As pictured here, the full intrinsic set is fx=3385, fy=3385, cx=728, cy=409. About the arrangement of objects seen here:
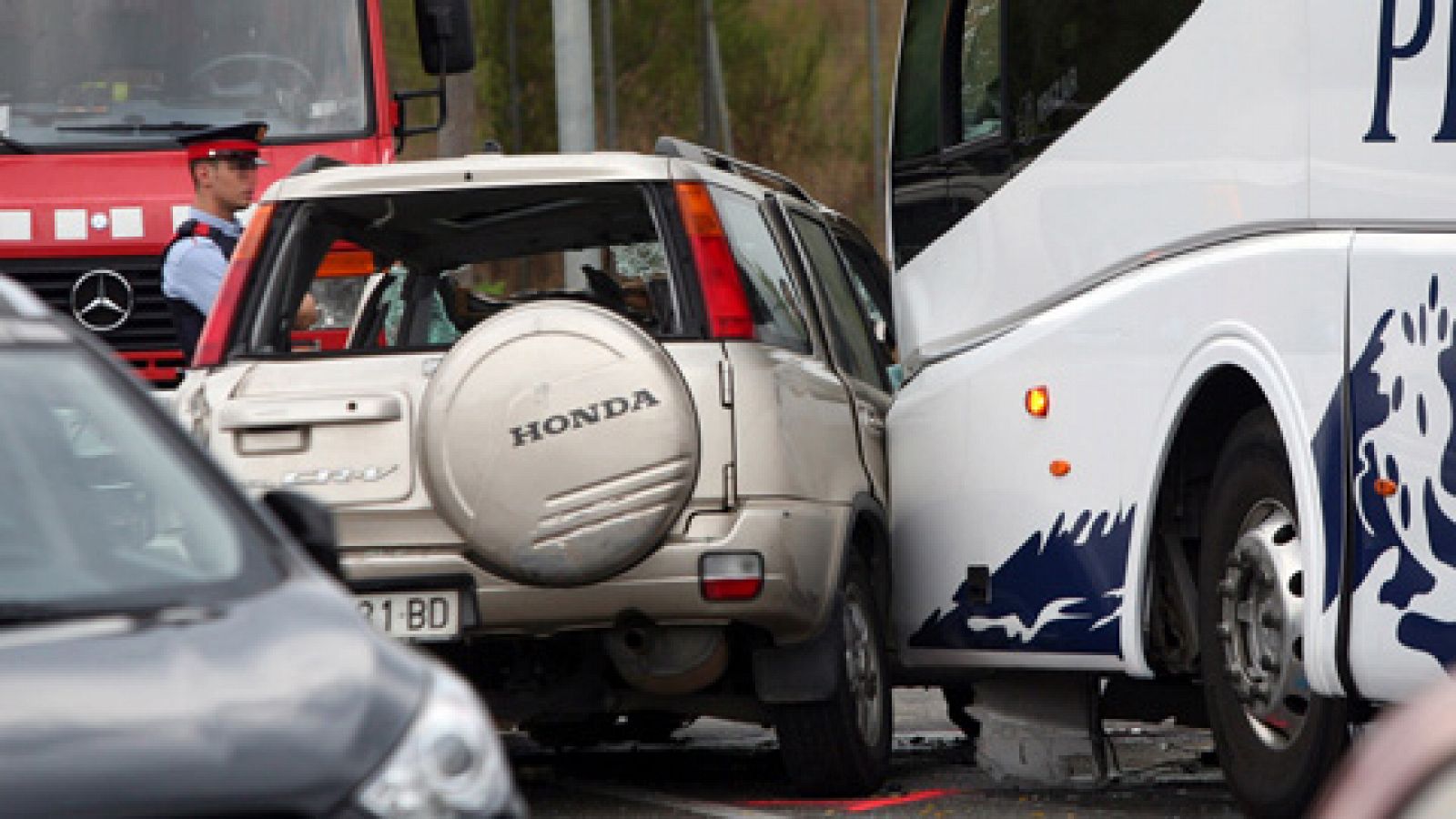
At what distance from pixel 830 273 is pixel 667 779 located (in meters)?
1.91

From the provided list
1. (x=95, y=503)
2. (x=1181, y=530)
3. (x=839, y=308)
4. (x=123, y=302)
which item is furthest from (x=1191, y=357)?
(x=123, y=302)

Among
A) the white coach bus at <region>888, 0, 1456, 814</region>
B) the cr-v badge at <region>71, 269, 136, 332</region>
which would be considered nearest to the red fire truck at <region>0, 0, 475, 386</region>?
the cr-v badge at <region>71, 269, 136, 332</region>

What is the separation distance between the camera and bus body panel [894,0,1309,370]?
8.03 m

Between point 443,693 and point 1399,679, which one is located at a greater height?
point 443,693

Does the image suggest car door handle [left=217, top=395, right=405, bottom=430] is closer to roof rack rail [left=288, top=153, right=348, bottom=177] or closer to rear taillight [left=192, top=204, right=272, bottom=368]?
rear taillight [left=192, top=204, right=272, bottom=368]

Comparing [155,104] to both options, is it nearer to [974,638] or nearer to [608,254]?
[608,254]

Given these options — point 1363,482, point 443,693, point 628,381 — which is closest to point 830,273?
point 628,381

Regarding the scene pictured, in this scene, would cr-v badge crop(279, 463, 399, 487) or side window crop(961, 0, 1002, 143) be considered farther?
side window crop(961, 0, 1002, 143)

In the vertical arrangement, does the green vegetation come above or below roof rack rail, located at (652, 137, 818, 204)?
below

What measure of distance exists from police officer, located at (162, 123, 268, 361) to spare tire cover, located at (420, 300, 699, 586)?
3.98 m

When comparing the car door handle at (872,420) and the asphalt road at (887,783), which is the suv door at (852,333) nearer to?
the car door handle at (872,420)

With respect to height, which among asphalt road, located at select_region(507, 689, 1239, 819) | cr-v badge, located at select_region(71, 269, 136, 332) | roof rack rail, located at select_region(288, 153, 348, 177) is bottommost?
asphalt road, located at select_region(507, 689, 1239, 819)

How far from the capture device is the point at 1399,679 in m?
7.38

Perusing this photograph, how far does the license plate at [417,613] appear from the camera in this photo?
29.4 ft
